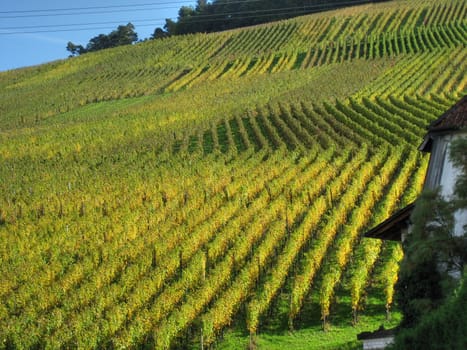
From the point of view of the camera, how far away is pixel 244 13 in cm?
11150

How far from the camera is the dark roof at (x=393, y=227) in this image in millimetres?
14578

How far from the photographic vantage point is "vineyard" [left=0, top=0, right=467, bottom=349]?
19625 millimetres

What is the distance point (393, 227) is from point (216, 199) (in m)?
15.4

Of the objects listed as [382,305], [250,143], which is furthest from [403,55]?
[382,305]

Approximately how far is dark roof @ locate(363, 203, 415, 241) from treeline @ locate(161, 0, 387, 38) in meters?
96.8

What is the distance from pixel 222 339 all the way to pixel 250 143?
22.5 meters

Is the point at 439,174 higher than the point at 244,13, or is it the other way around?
the point at 244,13

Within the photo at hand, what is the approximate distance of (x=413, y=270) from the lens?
12.2 meters

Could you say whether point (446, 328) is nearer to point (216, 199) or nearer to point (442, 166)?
point (442, 166)

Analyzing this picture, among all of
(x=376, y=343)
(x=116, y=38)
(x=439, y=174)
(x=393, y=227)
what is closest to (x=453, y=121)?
(x=439, y=174)

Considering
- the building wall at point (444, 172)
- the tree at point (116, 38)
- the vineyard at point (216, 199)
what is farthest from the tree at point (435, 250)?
the tree at point (116, 38)

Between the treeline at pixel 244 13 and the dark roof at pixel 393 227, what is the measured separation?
9678 centimetres

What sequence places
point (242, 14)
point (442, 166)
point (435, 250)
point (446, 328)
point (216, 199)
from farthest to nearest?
point (242, 14) → point (216, 199) → point (442, 166) → point (435, 250) → point (446, 328)

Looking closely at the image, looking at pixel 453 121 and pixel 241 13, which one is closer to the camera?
pixel 453 121
